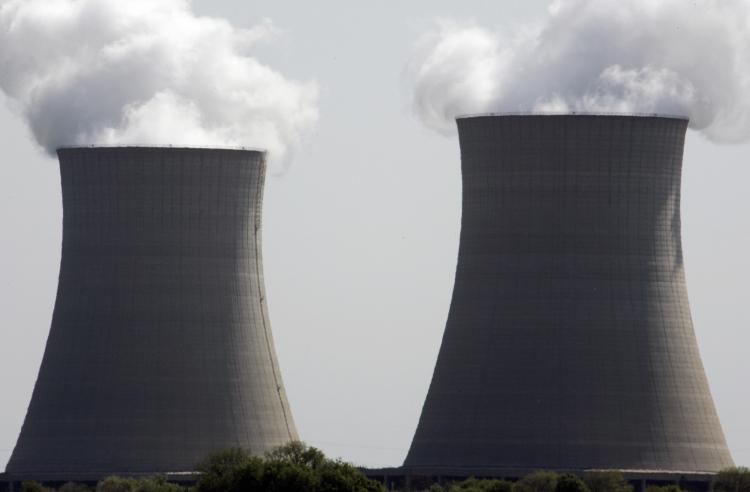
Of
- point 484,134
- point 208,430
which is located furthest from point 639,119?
point 208,430

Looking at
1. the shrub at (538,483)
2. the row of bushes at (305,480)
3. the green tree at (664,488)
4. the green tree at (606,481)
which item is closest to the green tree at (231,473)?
the row of bushes at (305,480)

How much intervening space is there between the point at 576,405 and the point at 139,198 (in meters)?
8.83

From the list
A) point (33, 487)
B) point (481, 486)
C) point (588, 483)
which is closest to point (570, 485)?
point (588, 483)

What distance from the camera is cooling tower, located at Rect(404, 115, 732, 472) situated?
52.4 meters

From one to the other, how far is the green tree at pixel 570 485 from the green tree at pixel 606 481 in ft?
3.82

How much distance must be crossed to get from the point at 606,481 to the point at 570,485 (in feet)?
8.03

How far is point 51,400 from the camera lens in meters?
54.4

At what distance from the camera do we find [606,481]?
52.1 meters

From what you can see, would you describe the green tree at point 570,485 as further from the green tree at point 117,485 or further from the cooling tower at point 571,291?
the green tree at point 117,485

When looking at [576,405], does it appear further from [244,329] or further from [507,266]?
[244,329]

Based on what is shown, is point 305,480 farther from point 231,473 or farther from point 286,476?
point 231,473

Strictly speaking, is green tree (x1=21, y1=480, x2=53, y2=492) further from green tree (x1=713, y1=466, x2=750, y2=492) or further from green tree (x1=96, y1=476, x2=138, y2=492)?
green tree (x1=713, y1=466, x2=750, y2=492)

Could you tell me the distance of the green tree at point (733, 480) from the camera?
51.8 m

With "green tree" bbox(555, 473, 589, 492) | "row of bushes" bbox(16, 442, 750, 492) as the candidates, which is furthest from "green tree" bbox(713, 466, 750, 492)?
"green tree" bbox(555, 473, 589, 492)
